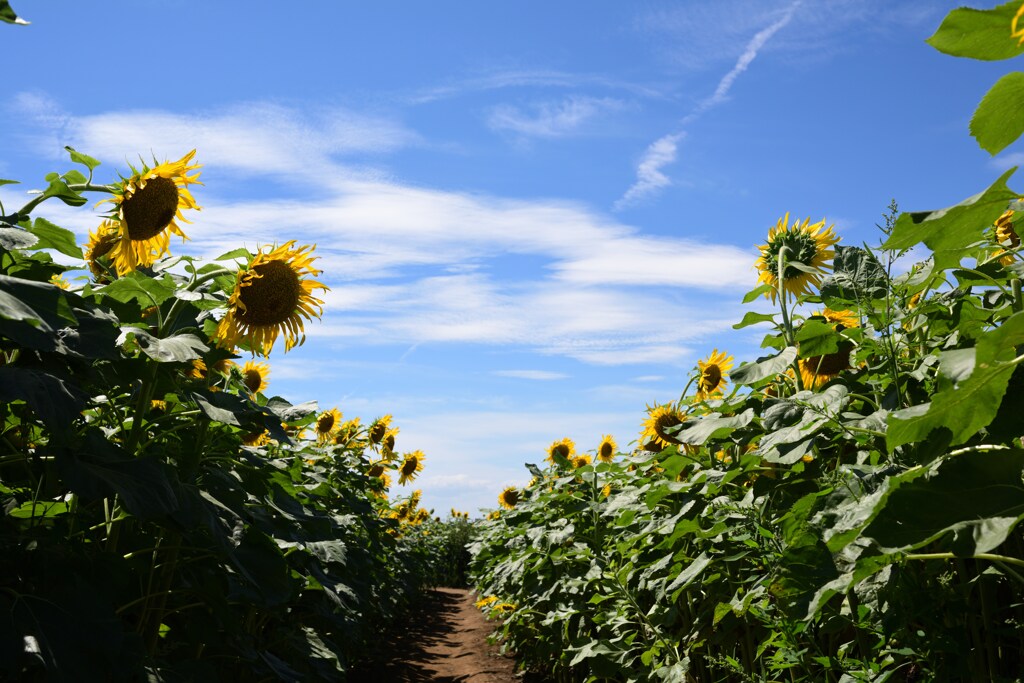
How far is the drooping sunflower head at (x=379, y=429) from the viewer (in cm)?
905

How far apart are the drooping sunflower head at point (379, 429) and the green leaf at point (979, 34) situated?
783 centimetres

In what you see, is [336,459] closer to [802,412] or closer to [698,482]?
[698,482]

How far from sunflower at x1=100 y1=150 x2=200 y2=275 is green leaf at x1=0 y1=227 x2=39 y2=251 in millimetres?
714

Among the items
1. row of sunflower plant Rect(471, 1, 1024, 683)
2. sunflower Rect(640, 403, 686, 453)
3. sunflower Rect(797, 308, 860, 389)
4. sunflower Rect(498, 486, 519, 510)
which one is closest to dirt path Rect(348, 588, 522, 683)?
sunflower Rect(498, 486, 519, 510)

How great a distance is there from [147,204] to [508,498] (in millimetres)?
8720

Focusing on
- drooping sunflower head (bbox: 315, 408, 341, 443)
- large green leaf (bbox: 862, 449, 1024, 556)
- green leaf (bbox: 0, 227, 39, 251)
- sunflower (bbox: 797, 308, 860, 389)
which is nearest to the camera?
large green leaf (bbox: 862, 449, 1024, 556)

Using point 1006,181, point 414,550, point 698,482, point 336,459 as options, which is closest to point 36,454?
point 698,482

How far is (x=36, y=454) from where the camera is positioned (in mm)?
2570

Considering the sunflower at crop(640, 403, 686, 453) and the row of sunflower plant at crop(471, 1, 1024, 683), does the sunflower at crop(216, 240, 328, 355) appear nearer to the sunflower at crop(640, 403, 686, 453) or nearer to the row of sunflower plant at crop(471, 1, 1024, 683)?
the row of sunflower plant at crop(471, 1, 1024, 683)

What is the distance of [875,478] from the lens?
5.92 feet

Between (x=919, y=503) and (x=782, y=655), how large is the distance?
90 cm

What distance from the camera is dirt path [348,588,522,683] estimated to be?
7.61 meters

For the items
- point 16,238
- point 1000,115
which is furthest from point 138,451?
point 1000,115

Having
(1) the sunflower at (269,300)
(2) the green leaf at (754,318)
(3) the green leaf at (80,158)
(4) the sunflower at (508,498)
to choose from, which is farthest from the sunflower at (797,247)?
(4) the sunflower at (508,498)
